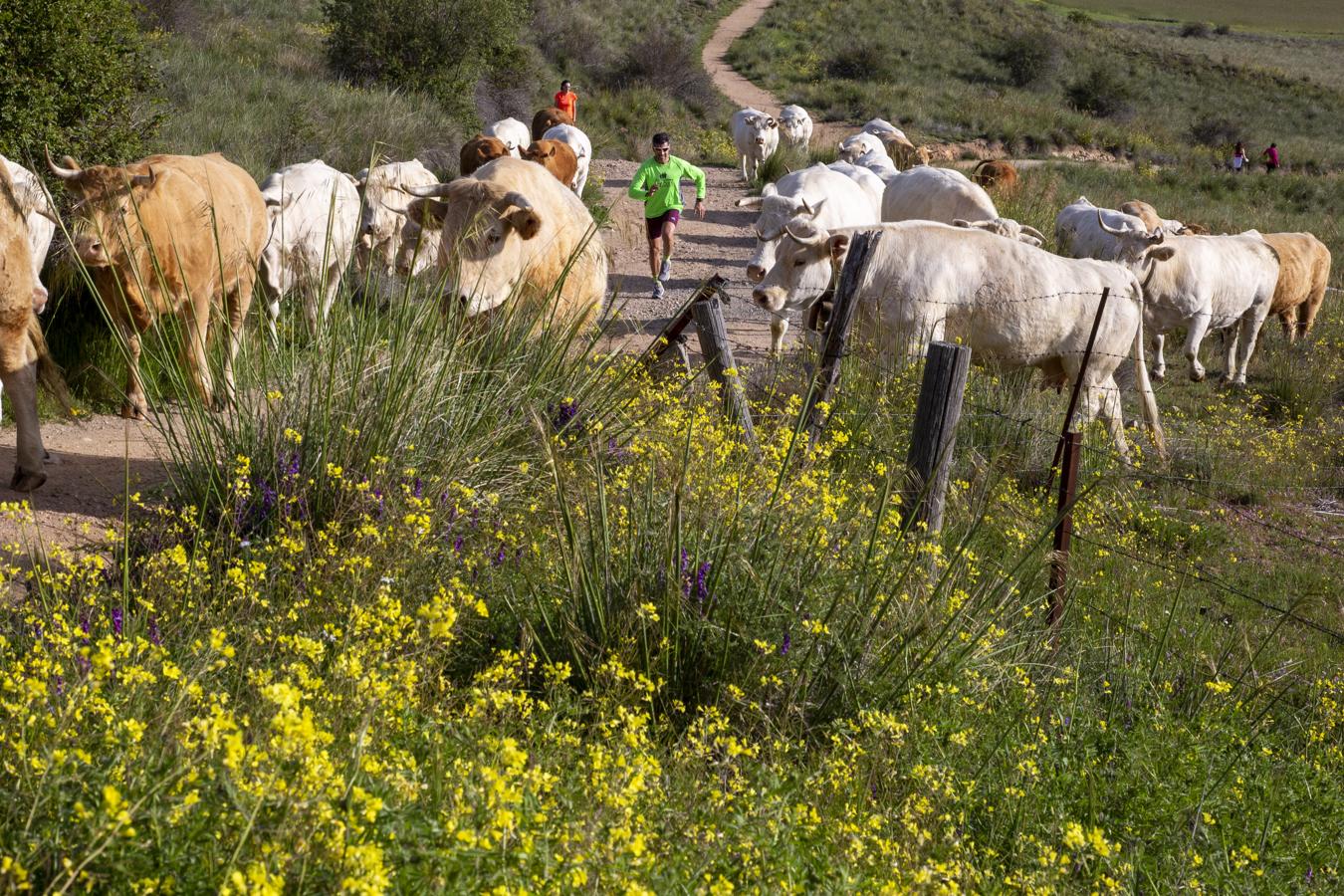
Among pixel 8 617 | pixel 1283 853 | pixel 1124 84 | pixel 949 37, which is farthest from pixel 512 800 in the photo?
pixel 949 37

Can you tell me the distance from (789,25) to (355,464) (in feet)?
190

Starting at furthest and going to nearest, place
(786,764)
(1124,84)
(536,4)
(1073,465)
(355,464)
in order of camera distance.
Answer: (1124,84)
(536,4)
(1073,465)
(355,464)
(786,764)

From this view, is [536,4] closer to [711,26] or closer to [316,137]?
[711,26]

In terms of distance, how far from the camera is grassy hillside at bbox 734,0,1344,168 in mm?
45031

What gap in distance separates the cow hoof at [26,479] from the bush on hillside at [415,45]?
18453mm

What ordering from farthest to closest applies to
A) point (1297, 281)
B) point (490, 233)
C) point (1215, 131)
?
point (1215, 131)
point (1297, 281)
point (490, 233)

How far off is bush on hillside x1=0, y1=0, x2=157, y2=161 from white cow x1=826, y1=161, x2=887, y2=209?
26.3ft

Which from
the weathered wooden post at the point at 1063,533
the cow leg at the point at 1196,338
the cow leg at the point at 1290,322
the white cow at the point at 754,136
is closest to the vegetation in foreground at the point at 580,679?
the weathered wooden post at the point at 1063,533

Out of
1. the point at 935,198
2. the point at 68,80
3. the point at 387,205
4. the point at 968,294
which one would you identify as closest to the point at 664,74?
the point at 935,198

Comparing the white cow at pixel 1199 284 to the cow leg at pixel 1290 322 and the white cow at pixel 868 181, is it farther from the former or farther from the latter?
the white cow at pixel 868 181

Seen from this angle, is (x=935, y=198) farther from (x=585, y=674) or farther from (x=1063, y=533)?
(x=585, y=674)

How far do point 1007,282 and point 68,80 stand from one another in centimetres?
730

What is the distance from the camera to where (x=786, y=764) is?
3.76 metres

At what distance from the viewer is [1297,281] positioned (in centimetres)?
1570
